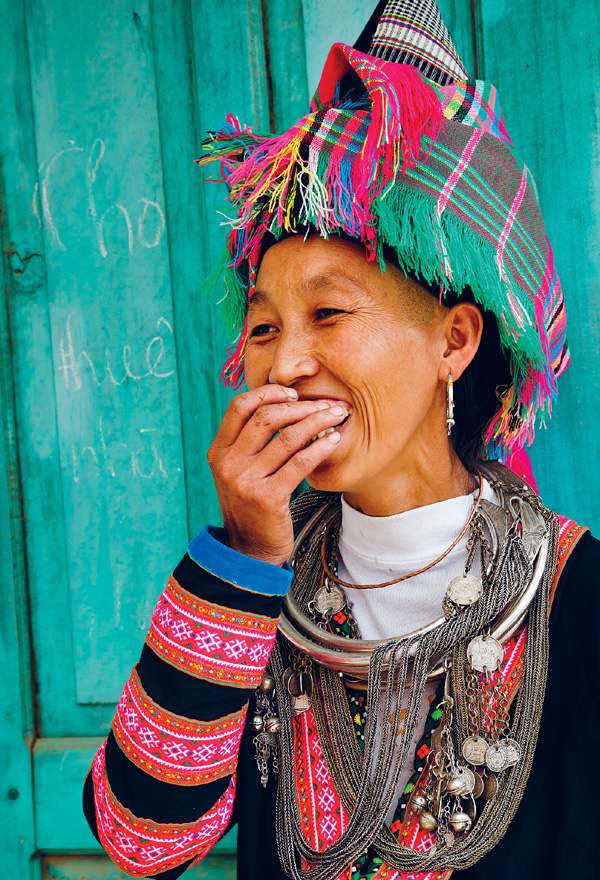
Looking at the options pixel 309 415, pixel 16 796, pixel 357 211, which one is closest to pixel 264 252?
pixel 357 211

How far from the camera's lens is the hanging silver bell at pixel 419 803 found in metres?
1.34

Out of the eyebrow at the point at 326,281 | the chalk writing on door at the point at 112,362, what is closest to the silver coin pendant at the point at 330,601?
the eyebrow at the point at 326,281

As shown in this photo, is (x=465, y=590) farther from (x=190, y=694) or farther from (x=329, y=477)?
(x=190, y=694)

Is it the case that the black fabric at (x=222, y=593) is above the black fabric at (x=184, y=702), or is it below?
above

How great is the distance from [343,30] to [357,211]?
0.93m

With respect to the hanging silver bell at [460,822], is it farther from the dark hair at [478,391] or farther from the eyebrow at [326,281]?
the eyebrow at [326,281]

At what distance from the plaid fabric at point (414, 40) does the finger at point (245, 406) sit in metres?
0.63

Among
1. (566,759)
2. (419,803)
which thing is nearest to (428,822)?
(419,803)

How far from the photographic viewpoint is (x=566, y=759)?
1279mm

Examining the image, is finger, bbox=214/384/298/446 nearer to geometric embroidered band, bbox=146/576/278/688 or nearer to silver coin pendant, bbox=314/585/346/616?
geometric embroidered band, bbox=146/576/278/688

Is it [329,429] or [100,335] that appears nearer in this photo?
[329,429]

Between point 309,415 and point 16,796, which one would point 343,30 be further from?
point 16,796

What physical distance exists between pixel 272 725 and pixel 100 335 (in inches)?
46.0

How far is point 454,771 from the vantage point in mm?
1319
